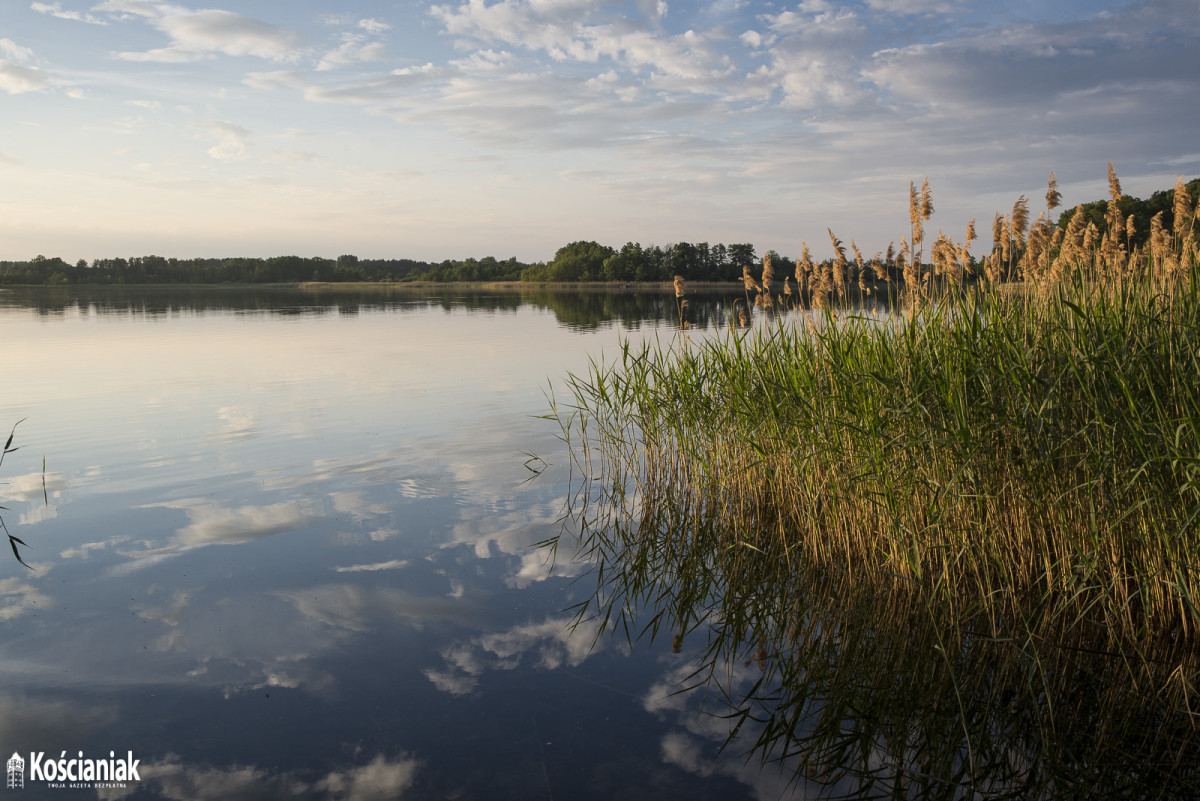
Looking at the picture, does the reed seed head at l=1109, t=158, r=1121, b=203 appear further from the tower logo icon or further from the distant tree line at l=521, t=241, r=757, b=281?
the distant tree line at l=521, t=241, r=757, b=281

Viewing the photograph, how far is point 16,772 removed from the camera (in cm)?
426

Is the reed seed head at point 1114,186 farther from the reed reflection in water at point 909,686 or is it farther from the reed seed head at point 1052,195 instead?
the reed reflection in water at point 909,686

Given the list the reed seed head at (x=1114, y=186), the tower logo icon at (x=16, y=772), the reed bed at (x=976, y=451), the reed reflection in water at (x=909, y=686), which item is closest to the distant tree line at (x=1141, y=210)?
the reed seed head at (x=1114, y=186)

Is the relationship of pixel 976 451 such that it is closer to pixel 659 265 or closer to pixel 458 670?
pixel 458 670

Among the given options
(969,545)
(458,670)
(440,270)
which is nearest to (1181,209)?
(969,545)

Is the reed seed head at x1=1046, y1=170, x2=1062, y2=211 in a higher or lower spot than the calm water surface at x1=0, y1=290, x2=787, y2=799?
higher

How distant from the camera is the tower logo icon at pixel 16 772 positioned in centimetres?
417

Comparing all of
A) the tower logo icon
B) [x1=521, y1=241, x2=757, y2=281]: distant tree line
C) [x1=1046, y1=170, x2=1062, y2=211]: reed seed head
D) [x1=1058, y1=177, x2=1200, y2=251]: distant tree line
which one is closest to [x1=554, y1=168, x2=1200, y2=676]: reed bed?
[x1=1046, y1=170, x2=1062, y2=211]: reed seed head

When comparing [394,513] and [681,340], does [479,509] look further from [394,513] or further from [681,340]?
[681,340]

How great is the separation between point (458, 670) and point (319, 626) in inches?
56.0

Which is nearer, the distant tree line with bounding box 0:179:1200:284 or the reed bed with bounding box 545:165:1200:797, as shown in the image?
the reed bed with bounding box 545:165:1200:797

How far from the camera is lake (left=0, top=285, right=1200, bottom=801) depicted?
13.8ft

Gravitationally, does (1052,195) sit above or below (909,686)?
above

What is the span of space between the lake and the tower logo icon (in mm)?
12
